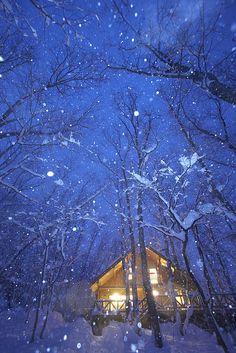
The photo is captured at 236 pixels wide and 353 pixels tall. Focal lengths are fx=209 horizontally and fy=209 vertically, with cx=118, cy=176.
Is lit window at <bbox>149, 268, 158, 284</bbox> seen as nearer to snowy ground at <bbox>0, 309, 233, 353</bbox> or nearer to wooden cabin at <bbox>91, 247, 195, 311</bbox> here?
wooden cabin at <bbox>91, 247, 195, 311</bbox>

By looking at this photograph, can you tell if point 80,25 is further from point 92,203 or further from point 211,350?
point 92,203

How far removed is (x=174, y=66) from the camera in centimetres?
753

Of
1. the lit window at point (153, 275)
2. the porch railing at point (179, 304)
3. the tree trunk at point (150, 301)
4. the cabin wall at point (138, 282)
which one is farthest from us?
the lit window at point (153, 275)

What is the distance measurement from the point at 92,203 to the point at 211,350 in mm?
11482

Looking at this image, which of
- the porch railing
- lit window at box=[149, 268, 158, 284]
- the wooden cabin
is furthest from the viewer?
lit window at box=[149, 268, 158, 284]

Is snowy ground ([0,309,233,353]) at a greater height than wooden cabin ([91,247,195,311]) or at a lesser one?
lesser

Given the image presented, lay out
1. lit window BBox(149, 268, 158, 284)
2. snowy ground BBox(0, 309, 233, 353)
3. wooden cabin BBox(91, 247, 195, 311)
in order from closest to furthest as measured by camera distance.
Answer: snowy ground BBox(0, 309, 233, 353)
wooden cabin BBox(91, 247, 195, 311)
lit window BBox(149, 268, 158, 284)

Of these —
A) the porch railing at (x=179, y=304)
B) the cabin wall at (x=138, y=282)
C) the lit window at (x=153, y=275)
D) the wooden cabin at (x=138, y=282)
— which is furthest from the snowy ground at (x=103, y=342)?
the lit window at (x=153, y=275)

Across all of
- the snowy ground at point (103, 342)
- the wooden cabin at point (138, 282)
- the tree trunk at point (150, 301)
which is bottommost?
the snowy ground at point (103, 342)

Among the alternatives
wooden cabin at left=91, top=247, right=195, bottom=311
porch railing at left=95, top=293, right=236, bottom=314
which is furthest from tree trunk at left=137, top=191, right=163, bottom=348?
wooden cabin at left=91, top=247, right=195, bottom=311

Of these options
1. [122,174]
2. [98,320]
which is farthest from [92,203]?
[98,320]

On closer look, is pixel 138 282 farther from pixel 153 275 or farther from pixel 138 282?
pixel 153 275

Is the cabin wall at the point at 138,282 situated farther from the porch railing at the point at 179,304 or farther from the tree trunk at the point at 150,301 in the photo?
the tree trunk at the point at 150,301

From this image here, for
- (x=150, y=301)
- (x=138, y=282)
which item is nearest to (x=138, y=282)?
(x=138, y=282)
